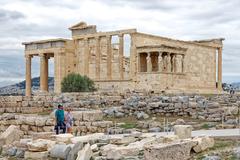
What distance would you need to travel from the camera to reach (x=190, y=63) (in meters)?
61.7

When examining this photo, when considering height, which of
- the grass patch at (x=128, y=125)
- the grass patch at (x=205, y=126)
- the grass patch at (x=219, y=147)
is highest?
the grass patch at (x=219, y=147)

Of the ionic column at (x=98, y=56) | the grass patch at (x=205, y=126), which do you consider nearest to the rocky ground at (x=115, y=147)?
the grass patch at (x=205, y=126)

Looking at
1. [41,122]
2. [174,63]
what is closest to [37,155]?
[41,122]

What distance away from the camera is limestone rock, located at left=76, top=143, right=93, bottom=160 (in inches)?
459

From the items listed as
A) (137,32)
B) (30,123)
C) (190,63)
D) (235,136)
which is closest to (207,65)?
(190,63)

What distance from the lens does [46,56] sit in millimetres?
59812

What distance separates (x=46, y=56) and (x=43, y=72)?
182 cm

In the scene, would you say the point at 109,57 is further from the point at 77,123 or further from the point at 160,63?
the point at 77,123

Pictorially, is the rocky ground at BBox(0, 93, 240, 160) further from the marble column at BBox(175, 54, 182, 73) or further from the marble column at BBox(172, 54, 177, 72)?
the marble column at BBox(175, 54, 182, 73)

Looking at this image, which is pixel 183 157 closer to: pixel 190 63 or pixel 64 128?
pixel 64 128

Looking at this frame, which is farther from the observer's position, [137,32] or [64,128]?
[137,32]

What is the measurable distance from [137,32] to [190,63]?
1171cm

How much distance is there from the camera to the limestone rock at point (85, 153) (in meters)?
11.7

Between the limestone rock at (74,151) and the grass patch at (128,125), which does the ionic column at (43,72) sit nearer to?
the grass patch at (128,125)
